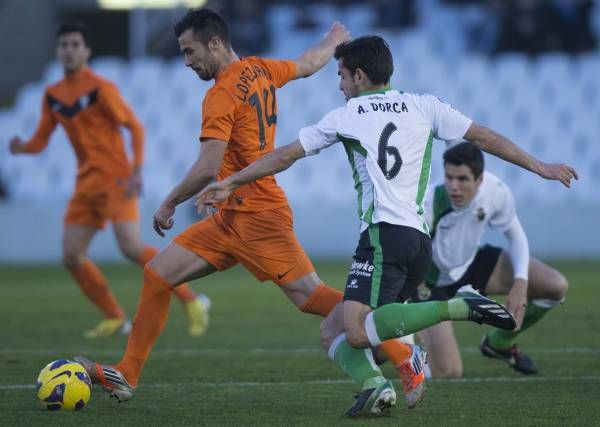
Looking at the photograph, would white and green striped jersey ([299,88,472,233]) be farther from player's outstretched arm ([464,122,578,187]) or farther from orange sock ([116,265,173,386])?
orange sock ([116,265,173,386])

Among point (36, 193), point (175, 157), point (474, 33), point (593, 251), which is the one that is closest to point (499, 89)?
point (474, 33)

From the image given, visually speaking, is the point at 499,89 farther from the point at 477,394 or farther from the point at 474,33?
the point at 477,394

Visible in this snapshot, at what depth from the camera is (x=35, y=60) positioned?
26953 mm

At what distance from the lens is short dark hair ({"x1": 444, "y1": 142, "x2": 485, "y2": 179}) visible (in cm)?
798

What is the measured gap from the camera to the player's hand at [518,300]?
714cm

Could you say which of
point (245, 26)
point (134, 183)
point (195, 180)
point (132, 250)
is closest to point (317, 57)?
point (195, 180)

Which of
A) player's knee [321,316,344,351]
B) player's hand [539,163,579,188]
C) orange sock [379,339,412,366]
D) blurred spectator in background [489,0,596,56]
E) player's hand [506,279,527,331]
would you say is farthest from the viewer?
blurred spectator in background [489,0,596,56]

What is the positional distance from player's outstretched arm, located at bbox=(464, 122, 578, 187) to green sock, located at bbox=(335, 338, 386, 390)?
49.4 inches

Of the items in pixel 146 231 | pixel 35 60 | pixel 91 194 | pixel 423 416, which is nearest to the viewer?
pixel 423 416

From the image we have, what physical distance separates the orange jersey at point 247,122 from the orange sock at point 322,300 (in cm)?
58

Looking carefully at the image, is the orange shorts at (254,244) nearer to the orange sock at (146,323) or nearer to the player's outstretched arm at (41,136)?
the orange sock at (146,323)

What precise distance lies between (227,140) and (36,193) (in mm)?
15807

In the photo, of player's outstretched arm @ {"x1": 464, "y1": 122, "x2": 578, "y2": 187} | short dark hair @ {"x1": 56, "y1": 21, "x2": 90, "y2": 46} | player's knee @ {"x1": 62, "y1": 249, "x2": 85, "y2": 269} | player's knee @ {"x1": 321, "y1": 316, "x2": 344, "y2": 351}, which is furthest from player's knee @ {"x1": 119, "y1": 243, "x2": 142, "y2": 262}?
player's outstretched arm @ {"x1": 464, "y1": 122, "x2": 578, "y2": 187}

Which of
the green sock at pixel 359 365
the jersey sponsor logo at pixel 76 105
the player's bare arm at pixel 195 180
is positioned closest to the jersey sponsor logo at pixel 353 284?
the green sock at pixel 359 365
